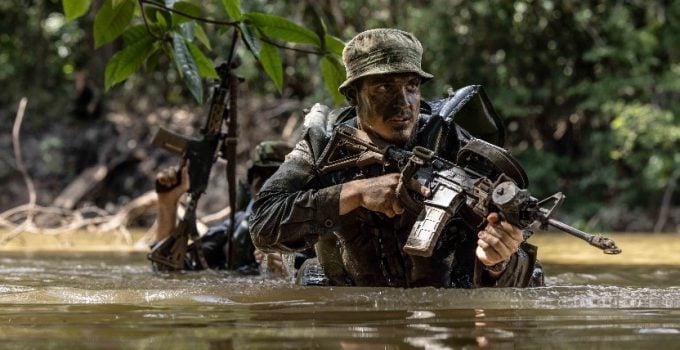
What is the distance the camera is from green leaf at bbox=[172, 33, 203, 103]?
448cm

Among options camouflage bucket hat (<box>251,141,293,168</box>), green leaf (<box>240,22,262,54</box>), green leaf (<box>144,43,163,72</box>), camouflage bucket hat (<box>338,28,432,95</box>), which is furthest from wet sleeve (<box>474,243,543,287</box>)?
camouflage bucket hat (<box>251,141,293,168</box>)

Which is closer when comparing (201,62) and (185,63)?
(185,63)

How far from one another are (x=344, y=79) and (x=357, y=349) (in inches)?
90.3

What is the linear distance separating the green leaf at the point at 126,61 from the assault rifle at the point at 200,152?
7.08 feet

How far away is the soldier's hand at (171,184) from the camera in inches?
267

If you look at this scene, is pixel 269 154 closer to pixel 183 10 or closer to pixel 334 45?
pixel 334 45

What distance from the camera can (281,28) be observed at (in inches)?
175

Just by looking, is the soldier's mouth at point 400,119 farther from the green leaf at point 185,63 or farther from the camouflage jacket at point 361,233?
the green leaf at point 185,63

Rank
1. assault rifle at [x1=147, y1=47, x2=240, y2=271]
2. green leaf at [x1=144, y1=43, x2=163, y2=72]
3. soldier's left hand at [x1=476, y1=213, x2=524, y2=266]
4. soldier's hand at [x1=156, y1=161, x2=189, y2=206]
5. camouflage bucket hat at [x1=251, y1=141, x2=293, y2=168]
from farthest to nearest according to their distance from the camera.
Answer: camouflage bucket hat at [x1=251, y1=141, x2=293, y2=168], soldier's hand at [x1=156, y1=161, x2=189, y2=206], assault rifle at [x1=147, y1=47, x2=240, y2=271], green leaf at [x1=144, y1=43, x2=163, y2=72], soldier's left hand at [x1=476, y1=213, x2=524, y2=266]

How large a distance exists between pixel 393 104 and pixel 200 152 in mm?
2580

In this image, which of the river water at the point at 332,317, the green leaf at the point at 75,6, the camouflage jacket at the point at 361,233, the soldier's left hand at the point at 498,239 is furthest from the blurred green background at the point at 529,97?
the green leaf at the point at 75,6

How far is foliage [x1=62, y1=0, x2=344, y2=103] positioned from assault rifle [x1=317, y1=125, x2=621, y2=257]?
58cm

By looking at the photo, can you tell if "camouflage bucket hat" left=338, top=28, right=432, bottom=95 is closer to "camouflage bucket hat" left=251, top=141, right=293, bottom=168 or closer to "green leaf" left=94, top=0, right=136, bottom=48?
"green leaf" left=94, top=0, right=136, bottom=48

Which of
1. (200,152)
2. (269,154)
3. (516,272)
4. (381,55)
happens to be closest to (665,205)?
(269,154)
